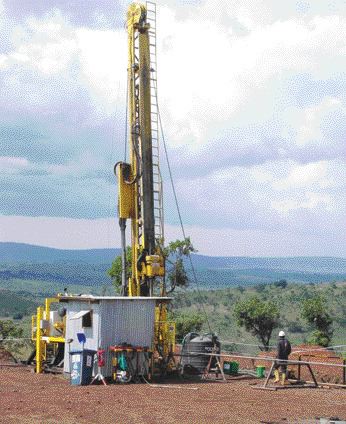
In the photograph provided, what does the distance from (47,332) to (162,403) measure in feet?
33.7

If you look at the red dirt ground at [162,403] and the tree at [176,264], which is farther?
the tree at [176,264]

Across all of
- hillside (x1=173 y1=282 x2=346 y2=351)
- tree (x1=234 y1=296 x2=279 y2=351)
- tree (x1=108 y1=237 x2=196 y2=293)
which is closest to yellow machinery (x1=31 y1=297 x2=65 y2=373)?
tree (x1=108 y1=237 x2=196 y2=293)

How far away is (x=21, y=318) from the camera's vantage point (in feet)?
432

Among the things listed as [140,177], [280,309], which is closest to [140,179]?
[140,177]

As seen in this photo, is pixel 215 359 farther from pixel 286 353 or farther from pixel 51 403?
pixel 51 403

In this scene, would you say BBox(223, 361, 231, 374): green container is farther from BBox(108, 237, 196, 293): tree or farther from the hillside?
the hillside

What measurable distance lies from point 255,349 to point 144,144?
42761mm

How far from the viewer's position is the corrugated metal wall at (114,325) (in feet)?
90.4

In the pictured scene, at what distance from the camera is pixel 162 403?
73.1ft

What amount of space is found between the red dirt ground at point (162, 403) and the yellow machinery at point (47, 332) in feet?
7.27

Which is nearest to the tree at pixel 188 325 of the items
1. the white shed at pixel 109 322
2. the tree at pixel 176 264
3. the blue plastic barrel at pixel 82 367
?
the tree at pixel 176 264

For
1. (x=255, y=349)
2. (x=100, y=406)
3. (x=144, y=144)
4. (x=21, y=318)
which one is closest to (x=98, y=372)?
(x=100, y=406)

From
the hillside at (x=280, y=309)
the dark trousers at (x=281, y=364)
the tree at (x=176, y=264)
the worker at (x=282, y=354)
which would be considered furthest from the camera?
the hillside at (x=280, y=309)

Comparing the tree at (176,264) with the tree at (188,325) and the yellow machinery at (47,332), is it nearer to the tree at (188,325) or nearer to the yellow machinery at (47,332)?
the tree at (188,325)
